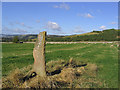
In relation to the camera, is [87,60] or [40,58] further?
[87,60]

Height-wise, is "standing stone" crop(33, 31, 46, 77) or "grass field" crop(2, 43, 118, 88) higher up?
"standing stone" crop(33, 31, 46, 77)

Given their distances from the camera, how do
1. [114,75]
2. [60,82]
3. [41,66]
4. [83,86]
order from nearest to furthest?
1. [83,86]
2. [60,82]
3. [41,66]
4. [114,75]

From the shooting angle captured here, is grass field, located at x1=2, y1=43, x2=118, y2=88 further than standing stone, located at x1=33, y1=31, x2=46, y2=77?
Yes

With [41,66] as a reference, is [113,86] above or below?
below

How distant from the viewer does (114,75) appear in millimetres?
9055

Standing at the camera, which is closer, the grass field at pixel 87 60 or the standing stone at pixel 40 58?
the standing stone at pixel 40 58

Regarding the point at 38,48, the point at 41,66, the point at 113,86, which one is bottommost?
the point at 113,86

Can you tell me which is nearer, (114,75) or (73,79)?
(73,79)

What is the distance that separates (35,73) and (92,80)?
303 cm

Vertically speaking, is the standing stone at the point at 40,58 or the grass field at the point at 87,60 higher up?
the standing stone at the point at 40,58

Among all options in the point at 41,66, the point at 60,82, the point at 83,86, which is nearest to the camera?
the point at 83,86

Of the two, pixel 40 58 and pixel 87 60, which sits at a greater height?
pixel 40 58

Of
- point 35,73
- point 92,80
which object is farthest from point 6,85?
point 92,80

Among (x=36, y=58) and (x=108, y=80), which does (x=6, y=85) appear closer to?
(x=36, y=58)
